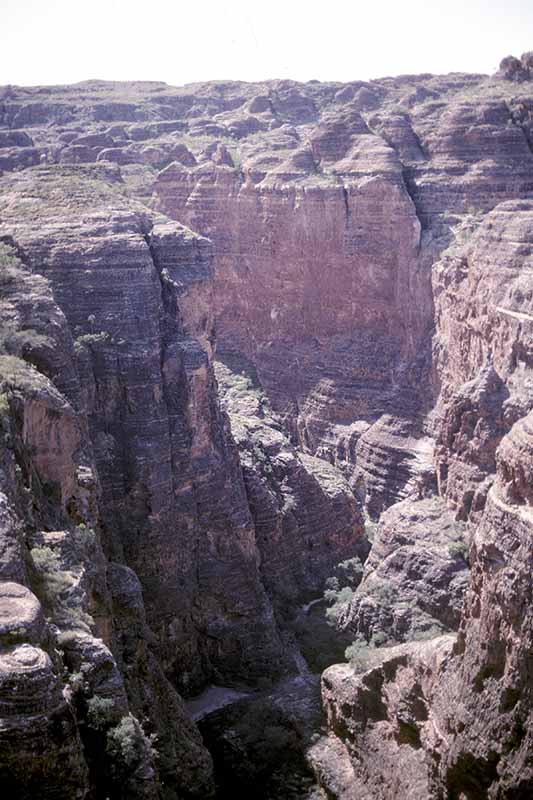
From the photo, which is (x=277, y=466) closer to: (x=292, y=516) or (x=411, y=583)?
(x=292, y=516)

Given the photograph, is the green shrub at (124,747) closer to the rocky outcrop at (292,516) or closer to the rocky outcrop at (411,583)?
the rocky outcrop at (411,583)

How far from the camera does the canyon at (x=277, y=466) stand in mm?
22406

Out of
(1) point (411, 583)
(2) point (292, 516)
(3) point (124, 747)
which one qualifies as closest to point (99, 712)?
(3) point (124, 747)

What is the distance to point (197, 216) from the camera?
233ft

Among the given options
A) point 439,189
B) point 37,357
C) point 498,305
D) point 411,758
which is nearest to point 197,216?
point 439,189

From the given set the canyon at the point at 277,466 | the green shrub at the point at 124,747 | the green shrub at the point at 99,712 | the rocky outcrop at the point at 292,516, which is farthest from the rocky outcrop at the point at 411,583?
the green shrub at the point at 99,712

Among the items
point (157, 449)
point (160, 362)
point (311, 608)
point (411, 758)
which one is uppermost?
point (160, 362)

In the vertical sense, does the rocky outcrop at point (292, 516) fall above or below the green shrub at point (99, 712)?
below

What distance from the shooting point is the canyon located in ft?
73.5

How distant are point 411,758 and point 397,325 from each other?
3815 centimetres

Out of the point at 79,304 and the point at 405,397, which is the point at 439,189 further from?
the point at 79,304

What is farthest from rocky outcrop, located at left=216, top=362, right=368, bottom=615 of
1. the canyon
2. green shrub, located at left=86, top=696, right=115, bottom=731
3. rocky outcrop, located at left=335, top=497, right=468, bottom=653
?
green shrub, located at left=86, top=696, right=115, bottom=731

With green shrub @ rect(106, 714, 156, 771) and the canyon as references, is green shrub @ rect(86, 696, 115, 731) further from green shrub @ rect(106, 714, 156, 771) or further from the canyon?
green shrub @ rect(106, 714, 156, 771)

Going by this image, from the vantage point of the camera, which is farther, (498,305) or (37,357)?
(498,305)
